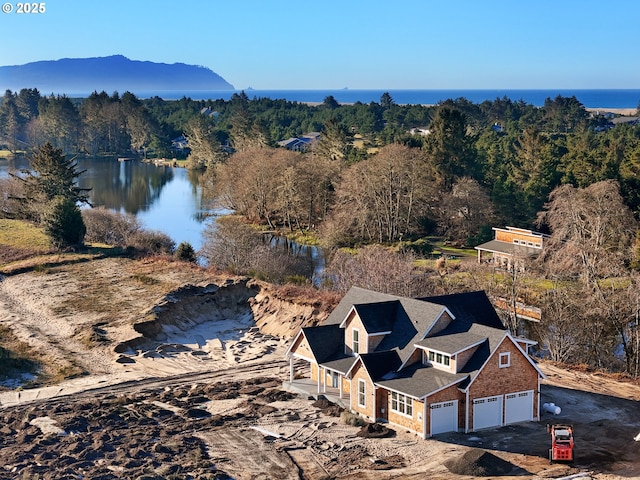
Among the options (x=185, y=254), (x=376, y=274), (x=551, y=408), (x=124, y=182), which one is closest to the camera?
(x=551, y=408)

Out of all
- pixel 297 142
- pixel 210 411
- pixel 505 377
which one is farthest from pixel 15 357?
pixel 297 142

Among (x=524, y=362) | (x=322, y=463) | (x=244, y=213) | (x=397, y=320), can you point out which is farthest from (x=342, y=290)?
(x=244, y=213)

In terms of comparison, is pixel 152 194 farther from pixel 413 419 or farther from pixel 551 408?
pixel 413 419

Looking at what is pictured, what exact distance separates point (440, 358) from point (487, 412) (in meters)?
1.88

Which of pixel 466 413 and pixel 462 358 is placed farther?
pixel 462 358

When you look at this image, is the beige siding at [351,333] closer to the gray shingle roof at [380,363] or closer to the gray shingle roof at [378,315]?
the gray shingle roof at [378,315]

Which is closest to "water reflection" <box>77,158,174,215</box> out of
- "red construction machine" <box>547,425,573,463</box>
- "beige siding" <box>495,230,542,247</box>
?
"beige siding" <box>495,230,542,247</box>

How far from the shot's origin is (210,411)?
24219 millimetres

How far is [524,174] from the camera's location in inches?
2470

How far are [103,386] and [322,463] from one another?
960cm

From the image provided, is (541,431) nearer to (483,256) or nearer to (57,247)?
(483,256)

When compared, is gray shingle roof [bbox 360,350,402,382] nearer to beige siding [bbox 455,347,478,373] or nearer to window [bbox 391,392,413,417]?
window [bbox 391,392,413,417]

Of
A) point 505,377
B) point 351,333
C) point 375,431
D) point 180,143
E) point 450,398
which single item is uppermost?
point 180,143

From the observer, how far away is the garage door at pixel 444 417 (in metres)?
21.9
